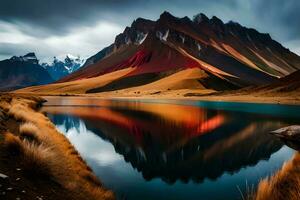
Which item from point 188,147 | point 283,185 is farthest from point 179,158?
point 283,185

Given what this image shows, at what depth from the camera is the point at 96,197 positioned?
12641 millimetres

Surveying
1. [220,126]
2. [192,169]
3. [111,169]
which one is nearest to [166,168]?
[192,169]

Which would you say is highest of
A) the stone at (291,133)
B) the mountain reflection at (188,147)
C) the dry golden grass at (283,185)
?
the dry golden grass at (283,185)

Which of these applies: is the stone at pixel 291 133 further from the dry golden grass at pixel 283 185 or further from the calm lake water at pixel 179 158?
the dry golden grass at pixel 283 185

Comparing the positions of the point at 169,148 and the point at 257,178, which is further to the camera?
the point at 169,148

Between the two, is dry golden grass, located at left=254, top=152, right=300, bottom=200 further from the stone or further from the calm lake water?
the stone

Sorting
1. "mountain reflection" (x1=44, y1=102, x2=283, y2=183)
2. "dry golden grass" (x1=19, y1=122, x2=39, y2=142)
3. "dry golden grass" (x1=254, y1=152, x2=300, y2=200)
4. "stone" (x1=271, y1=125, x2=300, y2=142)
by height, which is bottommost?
"mountain reflection" (x1=44, y1=102, x2=283, y2=183)

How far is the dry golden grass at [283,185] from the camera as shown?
9555mm

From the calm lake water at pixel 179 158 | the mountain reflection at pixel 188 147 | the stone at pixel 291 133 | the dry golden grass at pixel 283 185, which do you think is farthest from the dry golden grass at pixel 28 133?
the stone at pixel 291 133

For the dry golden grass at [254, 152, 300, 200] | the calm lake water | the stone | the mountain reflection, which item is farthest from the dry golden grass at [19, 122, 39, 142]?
the stone

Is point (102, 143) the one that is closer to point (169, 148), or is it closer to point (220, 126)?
point (169, 148)

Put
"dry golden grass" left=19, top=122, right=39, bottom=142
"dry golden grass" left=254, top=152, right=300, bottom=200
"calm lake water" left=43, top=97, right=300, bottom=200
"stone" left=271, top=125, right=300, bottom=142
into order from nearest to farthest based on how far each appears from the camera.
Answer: "dry golden grass" left=254, top=152, right=300, bottom=200 → "calm lake water" left=43, top=97, right=300, bottom=200 → "dry golden grass" left=19, top=122, right=39, bottom=142 → "stone" left=271, top=125, right=300, bottom=142

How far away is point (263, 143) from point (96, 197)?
25005 mm

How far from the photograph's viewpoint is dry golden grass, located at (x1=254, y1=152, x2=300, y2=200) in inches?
376
